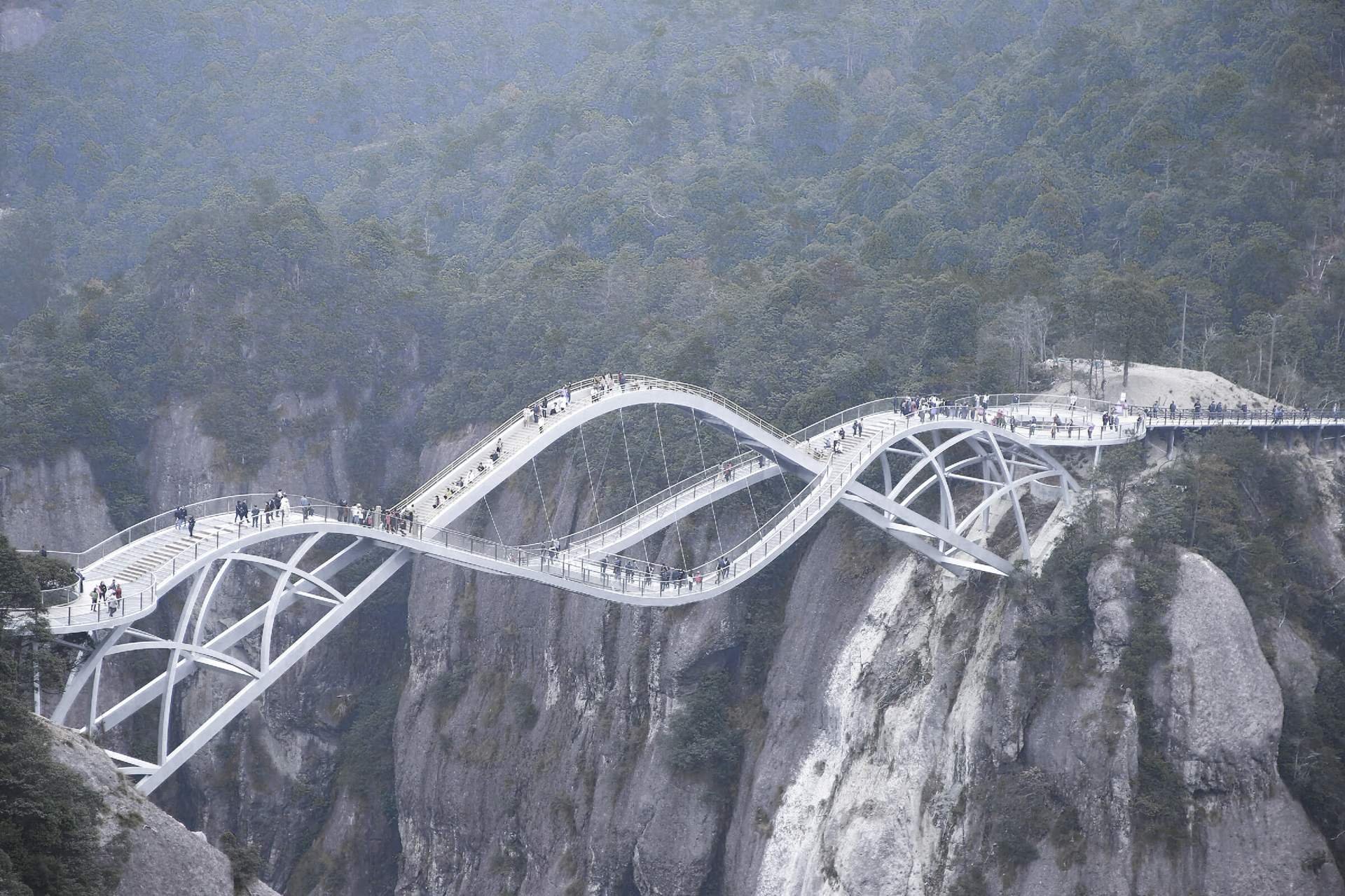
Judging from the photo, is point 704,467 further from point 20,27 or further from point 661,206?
point 20,27

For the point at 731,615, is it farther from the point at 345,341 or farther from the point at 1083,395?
the point at 345,341

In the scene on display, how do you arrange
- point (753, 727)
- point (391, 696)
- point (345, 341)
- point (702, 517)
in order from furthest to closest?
1. point (345, 341)
2. point (391, 696)
3. point (702, 517)
4. point (753, 727)

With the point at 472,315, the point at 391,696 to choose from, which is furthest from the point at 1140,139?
the point at 391,696

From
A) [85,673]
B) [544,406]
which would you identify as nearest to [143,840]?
[85,673]

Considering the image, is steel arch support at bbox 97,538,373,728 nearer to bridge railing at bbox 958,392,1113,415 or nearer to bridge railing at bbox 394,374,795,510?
bridge railing at bbox 394,374,795,510

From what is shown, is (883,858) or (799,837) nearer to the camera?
(883,858)

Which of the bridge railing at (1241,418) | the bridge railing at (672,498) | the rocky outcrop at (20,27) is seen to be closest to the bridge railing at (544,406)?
the bridge railing at (672,498)

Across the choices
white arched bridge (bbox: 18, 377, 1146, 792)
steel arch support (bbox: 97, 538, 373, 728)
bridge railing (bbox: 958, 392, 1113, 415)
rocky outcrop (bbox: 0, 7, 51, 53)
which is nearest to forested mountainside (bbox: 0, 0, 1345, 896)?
rocky outcrop (bbox: 0, 7, 51, 53)
